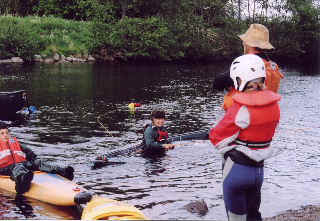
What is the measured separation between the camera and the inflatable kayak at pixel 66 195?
243 inches

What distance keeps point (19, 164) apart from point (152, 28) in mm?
35560

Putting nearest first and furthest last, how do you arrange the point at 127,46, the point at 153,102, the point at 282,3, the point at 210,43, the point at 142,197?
1. the point at 142,197
2. the point at 153,102
3. the point at 127,46
4. the point at 210,43
5. the point at 282,3

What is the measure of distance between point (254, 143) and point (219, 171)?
5574 mm

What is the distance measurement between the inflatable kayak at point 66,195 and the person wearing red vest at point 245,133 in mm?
1636

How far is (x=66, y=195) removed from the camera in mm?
8000

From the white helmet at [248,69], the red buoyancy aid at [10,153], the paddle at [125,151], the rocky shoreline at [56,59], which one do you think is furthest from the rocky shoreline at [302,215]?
the rocky shoreline at [56,59]

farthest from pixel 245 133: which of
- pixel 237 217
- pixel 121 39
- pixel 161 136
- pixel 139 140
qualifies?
pixel 121 39

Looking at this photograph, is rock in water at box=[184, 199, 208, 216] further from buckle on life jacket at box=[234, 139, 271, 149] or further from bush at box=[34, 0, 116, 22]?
bush at box=[34, 0, 116, 22]

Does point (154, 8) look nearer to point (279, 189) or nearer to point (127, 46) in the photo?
point (127, 46)

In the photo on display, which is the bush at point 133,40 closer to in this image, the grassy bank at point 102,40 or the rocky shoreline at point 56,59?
the grassy bank at point 102,40

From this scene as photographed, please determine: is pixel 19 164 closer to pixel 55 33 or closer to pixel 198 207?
pixel 198 207

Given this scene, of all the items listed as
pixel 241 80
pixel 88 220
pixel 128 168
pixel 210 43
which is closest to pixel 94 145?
pixel 128 168

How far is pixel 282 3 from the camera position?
181 ft

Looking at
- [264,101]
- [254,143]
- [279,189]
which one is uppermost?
[264,101]
